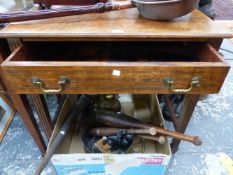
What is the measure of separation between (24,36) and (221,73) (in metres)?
0.52

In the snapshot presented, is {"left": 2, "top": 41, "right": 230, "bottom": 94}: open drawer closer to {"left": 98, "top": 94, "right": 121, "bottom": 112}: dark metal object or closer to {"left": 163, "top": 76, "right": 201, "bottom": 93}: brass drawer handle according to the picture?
{"left": 163, "top": 76, "right": 201, "bottom": 93}: brass drawer handle

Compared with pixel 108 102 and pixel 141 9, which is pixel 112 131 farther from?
pixel 141 9

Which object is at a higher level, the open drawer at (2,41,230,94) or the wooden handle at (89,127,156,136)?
the open drawer at (2,41,230,94)

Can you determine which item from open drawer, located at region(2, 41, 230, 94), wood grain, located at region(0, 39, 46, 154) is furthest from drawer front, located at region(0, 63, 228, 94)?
wood grain, located at region(0, 39, 46, 154)

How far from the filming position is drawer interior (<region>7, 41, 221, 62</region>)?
66 centimetres

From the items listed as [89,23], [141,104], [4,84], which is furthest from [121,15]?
[141,104]

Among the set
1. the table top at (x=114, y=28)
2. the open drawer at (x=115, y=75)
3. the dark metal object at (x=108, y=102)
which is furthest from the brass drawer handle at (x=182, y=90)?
the dark metal object at (x=108, y=102)

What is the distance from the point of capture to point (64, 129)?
2.56 ft

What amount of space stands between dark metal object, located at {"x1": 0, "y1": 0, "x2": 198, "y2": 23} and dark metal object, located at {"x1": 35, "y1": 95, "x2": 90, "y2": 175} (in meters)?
0.43

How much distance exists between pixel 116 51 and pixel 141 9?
181mm

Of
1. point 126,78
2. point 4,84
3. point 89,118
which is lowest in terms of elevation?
point 89,118

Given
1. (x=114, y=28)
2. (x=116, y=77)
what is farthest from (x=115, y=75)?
(x=114, y=28)

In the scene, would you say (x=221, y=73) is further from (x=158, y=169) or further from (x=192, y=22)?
(x=158, y=169)

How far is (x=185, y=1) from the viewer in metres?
0.52
